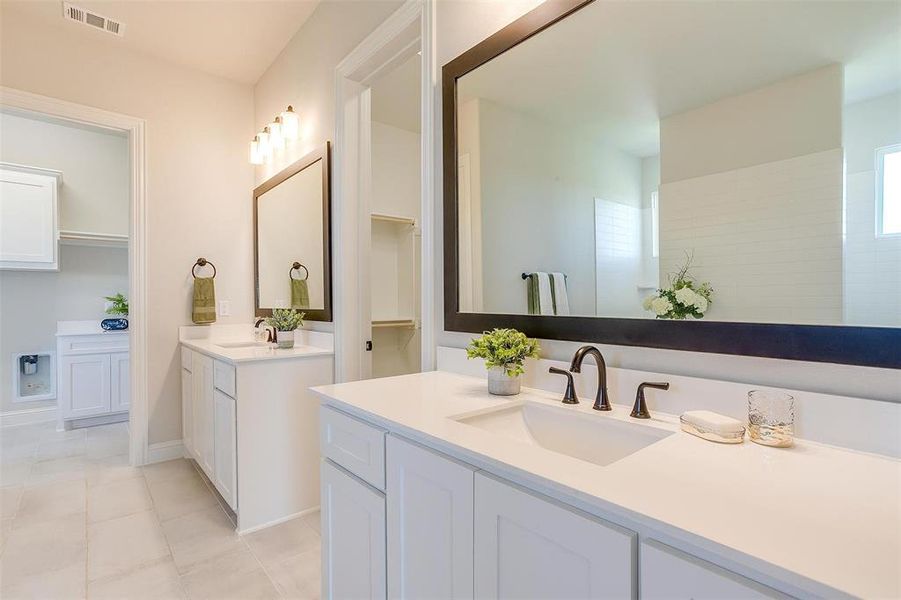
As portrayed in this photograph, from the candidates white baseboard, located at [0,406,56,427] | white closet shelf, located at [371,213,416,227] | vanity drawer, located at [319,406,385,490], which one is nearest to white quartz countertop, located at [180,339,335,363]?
vanity drawer, located at [319,406,385,490]

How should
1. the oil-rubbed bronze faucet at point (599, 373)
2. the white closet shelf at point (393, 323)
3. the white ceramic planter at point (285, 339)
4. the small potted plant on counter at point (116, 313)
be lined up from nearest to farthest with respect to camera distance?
the oil-rubbed bronze faucet at point (599, 373) → the white ceramic planter at point (285, 339) → the white closet shelf at point (393, 323) → the small potted plant on counter at point (116, 313)

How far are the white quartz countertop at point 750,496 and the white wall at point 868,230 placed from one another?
0.27 meters

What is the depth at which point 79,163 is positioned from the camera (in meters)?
3.98

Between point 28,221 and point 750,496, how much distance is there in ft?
16.3

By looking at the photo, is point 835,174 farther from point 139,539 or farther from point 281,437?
point 139,539

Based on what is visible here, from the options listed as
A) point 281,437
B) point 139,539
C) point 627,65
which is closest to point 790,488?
point 627,65

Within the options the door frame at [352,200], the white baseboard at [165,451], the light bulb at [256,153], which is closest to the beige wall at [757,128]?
the door frame at [352,200]

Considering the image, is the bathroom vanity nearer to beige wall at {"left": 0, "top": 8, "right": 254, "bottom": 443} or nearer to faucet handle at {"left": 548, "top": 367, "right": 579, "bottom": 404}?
beige wall at {"left": 0, "top": 8, "right": 254, "bottom": 443}

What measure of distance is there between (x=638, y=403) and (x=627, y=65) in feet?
2.92

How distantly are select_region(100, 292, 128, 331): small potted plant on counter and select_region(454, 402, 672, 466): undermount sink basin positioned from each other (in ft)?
13.5

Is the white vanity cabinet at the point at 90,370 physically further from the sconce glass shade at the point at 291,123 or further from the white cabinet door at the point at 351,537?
the white cabinet door at the point at 351,537

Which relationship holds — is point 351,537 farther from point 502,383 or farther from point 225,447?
point 225,447

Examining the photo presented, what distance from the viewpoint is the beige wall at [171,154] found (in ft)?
8.74

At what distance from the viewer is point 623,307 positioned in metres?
1.14
